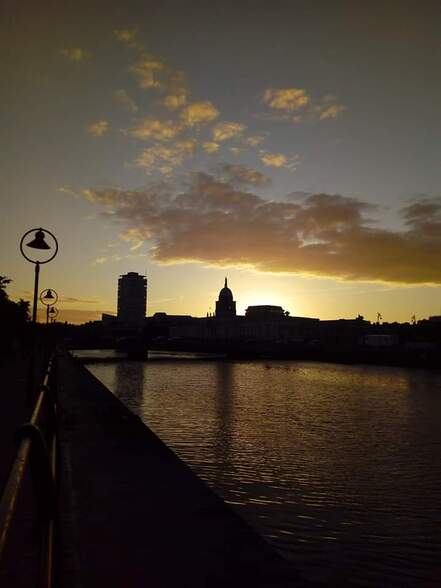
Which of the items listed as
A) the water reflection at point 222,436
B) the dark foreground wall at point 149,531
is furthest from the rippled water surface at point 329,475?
the dark foreground wall at point 149,531

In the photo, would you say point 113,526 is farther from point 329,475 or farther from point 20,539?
point 329,475

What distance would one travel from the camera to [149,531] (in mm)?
7355

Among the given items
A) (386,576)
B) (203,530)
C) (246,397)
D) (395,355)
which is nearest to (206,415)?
(246,397)

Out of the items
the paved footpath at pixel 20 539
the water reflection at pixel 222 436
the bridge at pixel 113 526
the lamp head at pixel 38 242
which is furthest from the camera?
the lamp head at pixel 38 242

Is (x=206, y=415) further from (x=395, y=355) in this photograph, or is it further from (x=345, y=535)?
(x=395, y=355)

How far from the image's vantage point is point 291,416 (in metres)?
34.2

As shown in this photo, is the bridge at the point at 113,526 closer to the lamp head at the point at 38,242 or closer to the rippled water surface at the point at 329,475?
the rippled water surface at the point at 329,475

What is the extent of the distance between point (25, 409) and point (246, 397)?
1225 inches

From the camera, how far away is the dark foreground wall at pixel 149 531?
19.7ft

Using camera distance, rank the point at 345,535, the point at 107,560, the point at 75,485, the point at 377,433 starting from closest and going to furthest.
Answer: the point at 107,560 < the point at 75,485 < the point at 345,535 < the point at 377,433

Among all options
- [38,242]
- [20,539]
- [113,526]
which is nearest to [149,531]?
[113,526]

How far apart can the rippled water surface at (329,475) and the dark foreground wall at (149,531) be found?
2.71 metres

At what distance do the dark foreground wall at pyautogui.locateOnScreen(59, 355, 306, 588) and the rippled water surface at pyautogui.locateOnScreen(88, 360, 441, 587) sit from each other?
271cm

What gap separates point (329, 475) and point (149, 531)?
11.9 metres
